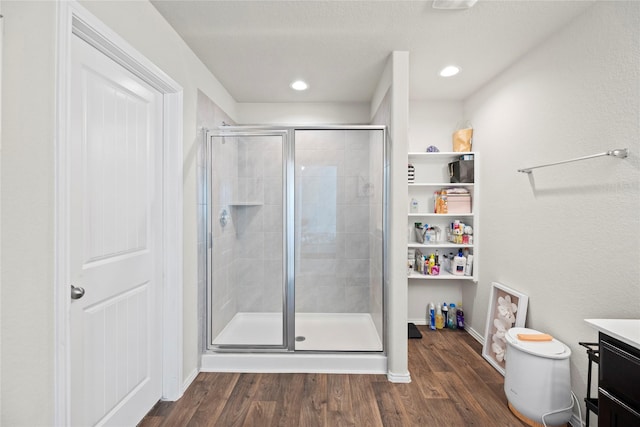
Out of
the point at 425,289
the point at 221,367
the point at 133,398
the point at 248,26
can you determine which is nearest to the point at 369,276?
the point at 425,289

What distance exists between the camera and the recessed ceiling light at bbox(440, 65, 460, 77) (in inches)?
103

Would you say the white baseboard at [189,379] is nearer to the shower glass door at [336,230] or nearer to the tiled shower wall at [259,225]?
the tiled shower wall at [259,225]

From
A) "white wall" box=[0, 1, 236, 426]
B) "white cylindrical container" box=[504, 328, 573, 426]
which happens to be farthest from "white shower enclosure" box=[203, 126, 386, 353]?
"white wall" box=[0, 1, 236, 426]

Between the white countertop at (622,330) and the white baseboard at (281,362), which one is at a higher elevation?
the white countertop at (622,330)

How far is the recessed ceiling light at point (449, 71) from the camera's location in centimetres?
263

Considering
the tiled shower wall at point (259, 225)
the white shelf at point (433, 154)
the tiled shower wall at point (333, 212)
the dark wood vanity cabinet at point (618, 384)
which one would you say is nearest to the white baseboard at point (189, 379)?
the tiled shower wall at point (259, 225)

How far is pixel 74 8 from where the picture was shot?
1.25m

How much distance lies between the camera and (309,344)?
257 centimetres

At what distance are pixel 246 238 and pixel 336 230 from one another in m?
0.78

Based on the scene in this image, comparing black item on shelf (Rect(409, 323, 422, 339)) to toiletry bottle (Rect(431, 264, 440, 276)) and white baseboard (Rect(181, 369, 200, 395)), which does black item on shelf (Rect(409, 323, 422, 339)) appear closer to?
toiletry bottle (Rect(431, 264, 440, 276))

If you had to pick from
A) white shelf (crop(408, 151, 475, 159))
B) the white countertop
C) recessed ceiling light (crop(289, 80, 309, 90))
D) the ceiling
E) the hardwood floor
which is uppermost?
recessed ceiling light (crop(289, 80, 309, 90))

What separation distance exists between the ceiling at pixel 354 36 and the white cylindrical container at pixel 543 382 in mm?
2042

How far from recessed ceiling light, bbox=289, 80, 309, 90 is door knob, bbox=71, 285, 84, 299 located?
7.86ft

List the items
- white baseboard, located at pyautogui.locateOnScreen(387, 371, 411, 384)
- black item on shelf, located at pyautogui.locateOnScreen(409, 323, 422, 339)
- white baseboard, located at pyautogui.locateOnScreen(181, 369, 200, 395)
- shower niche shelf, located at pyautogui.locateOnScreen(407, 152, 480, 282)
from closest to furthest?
white baseboard, located at pyautogui.locateOnScreen(181, 369, 200, 395) → white baseboard, located at pyautogui.locateOnScreen(387, 371, 411, 384) → black item on shelf, located at pyautogui.locateOnScreen(409, 323, 422, 339) → shower niche shelf, located at pyautogui.locateOnScreen(407, 152, 480, 282)
